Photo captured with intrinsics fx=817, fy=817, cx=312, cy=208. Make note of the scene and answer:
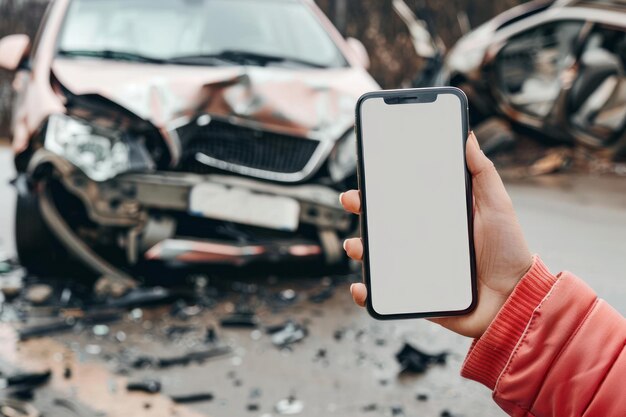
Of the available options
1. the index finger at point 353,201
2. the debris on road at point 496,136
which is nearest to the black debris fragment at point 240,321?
the index finger at point 353,201

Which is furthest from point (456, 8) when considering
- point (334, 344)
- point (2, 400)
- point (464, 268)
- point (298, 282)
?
point (464, 268)

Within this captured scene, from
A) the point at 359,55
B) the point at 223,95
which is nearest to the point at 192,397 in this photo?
the point at 223,95

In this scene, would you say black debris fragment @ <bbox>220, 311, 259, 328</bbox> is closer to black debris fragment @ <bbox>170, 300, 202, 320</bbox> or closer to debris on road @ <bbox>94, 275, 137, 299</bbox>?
black debris fragment @ <bbox>170, 300, 202, 320</bbox>

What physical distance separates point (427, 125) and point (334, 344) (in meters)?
2.73

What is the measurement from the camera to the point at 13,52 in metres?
5.78

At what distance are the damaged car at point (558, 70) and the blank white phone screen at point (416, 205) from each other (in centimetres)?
801

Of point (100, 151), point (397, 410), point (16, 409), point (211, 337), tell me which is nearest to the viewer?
point (16, 409)

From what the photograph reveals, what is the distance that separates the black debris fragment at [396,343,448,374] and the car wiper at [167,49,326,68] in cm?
235

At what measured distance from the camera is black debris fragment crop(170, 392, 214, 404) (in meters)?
3.61

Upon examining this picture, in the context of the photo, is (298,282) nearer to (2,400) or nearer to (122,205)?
(122,205)

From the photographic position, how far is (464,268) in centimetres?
183

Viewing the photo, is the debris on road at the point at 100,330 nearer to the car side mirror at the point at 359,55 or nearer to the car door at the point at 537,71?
the car side mirror at the point at 359,55

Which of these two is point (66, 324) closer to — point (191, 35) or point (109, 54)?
point (109, 54)

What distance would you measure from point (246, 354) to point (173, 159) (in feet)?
4.04
